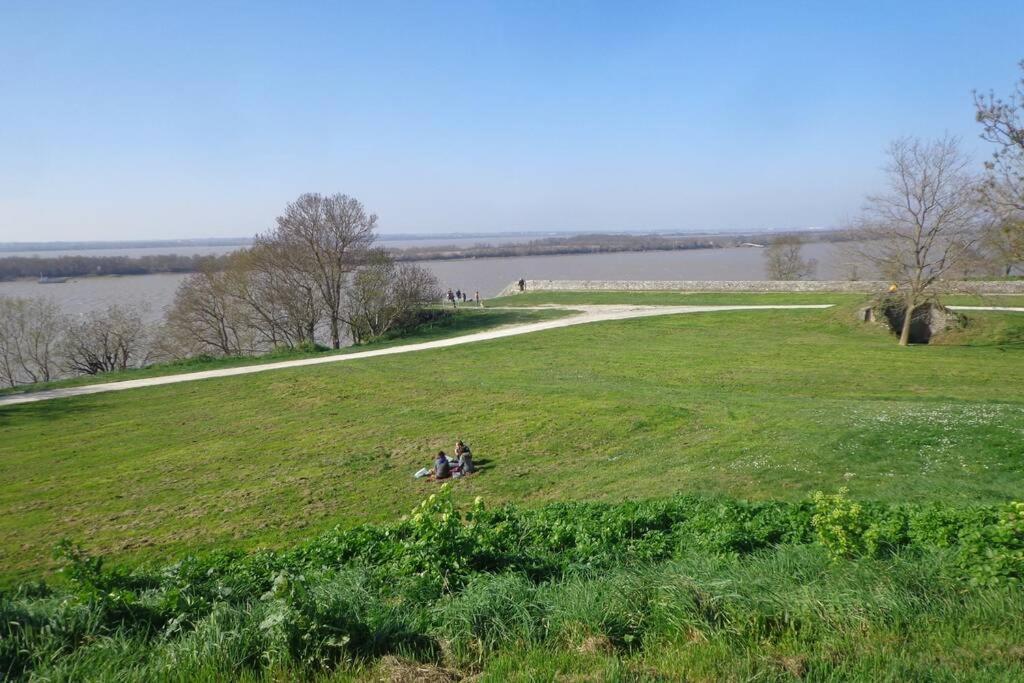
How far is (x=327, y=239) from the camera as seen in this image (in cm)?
3684

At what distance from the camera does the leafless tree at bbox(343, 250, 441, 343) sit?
119ft

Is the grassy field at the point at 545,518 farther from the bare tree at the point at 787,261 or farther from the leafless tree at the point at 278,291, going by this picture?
the bare tree at the point at 787,261

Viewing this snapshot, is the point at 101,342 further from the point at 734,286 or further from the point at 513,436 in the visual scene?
the point at 734,286

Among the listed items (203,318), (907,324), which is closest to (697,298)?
(907,324)

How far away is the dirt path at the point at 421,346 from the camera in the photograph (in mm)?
24781

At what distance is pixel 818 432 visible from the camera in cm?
1345

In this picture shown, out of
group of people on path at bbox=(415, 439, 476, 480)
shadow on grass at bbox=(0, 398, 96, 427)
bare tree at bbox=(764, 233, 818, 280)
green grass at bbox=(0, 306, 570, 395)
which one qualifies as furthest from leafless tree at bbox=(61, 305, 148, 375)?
bare tree at bbox=(764, 233, 818, 280)

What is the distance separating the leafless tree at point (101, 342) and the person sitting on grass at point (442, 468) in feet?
109

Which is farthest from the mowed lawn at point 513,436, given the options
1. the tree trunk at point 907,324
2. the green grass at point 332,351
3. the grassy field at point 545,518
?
the green grass at point 332,351

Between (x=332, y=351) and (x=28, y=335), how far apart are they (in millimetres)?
21422

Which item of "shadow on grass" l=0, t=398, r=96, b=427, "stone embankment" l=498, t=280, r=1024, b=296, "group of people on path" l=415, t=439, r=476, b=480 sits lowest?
"shadow on grass" l=0, t=398, r=96, b=427

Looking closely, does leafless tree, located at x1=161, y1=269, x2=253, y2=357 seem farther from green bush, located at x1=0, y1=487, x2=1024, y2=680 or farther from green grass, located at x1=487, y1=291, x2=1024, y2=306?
green bush, located at x1=0, y1=487, x2=1024, y2=680

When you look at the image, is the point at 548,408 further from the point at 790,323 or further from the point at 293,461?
the point at 790,323

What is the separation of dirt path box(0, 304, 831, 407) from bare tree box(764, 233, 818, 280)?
27.0 metres
